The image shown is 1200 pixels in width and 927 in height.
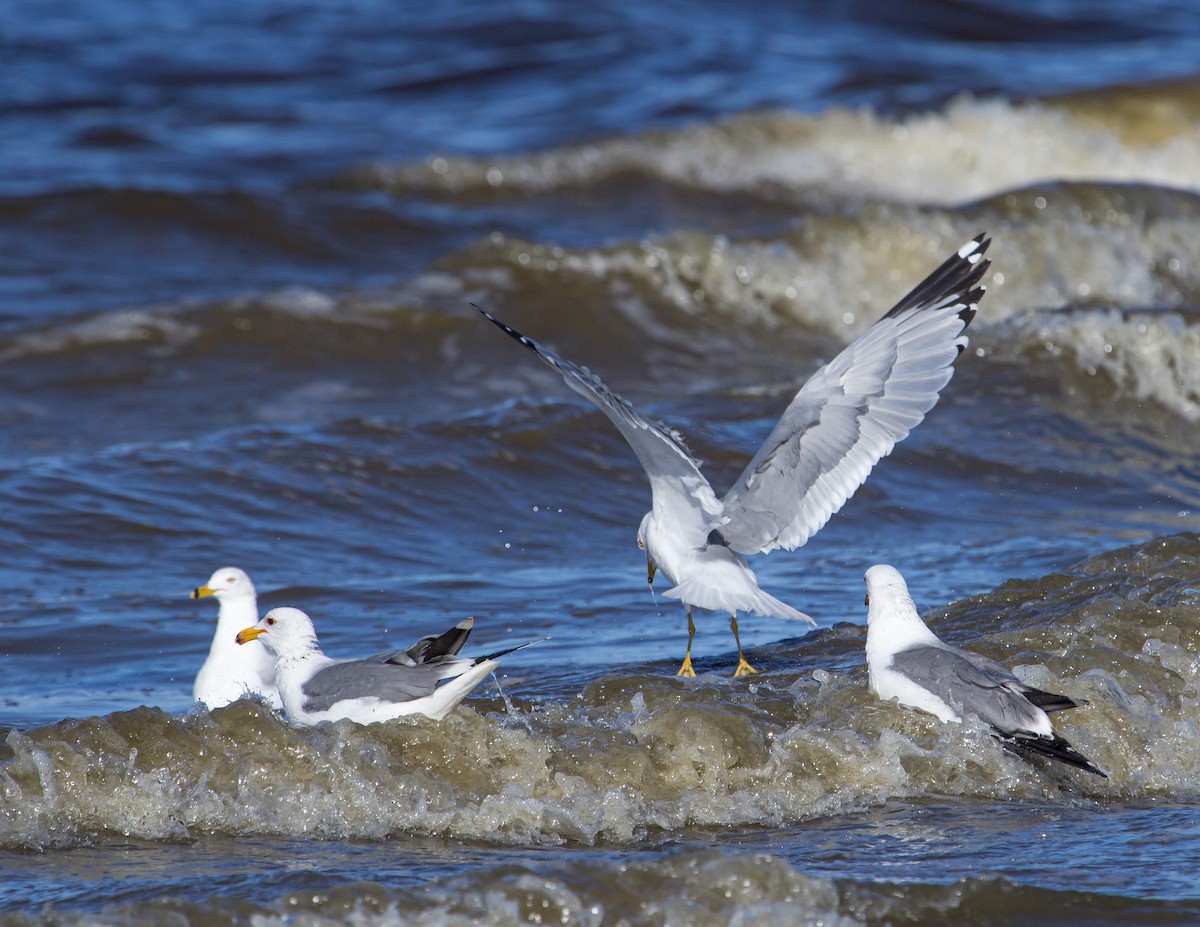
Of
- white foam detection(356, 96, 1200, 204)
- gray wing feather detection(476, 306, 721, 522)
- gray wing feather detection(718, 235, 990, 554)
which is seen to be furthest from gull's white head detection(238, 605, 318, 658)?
white foam detection(356, 96, 1200, 204)

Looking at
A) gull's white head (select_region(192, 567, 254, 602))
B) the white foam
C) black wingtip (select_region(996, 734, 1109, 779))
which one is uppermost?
the white foam

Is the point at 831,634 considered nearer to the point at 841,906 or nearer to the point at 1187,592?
the point at 1187,592

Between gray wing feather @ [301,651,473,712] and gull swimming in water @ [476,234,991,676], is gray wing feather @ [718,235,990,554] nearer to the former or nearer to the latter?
gull swimming in water @ [476,234,991,676]

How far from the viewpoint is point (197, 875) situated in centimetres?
375

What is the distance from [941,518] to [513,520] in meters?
2.04

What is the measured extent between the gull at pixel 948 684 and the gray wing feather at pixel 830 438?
611 mm

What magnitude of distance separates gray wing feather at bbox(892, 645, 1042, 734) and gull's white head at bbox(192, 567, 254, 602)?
235 centimetres

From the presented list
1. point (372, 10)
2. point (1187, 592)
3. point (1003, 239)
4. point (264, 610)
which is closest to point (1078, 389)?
point (1003, 239)

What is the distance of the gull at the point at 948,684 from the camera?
14.3 ft

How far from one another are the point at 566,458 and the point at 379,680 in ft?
12.6

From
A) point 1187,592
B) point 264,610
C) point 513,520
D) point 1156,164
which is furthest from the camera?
point 1156,164

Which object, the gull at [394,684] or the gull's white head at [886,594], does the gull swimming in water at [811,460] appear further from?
the gull at [394,684]

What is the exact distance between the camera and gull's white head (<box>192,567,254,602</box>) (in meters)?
5.65

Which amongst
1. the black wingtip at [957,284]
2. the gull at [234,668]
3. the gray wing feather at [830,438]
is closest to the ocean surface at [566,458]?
the gull at [234,668]
